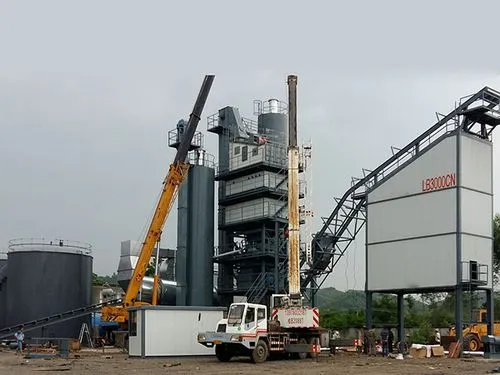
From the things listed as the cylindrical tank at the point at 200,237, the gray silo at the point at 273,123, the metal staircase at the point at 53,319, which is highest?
the gray silo at the point at 273,123

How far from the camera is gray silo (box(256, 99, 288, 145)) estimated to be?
193 feet

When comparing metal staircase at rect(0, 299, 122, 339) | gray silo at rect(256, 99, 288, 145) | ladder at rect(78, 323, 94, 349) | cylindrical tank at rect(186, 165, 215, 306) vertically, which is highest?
gray silo at rect(256, 99, 288, 145)

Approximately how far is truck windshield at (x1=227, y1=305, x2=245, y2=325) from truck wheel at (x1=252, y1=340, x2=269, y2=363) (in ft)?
4.83

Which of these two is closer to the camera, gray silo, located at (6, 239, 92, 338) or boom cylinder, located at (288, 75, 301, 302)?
boom cylinder, located at (288, 75, 301, 302)

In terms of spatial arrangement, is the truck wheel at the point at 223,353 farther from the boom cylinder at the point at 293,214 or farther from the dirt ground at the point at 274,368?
the boom cylinder at the point at 293,214

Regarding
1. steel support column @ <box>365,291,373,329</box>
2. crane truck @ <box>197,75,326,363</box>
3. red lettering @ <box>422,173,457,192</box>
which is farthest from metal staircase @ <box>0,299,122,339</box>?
red lettering @ <box>422,173,457,192</box>

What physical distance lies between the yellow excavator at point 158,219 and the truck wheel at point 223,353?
16.3 meters

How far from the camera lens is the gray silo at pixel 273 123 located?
5884cm

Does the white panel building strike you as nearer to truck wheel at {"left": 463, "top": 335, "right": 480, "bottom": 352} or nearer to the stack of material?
truck wheel at {"left": 463, "top": 335, "right": 480, "bottom": 352}

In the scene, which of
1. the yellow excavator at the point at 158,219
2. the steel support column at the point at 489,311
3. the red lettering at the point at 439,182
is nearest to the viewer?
the red lettering at the point at 439,182

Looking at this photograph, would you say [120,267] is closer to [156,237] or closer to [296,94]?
[156,237]

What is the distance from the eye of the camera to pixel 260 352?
115 ft

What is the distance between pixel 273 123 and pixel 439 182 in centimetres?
1923

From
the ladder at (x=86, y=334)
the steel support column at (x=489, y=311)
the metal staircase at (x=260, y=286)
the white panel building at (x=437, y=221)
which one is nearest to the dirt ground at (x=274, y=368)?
the white panel building at (x=437, y=221)
